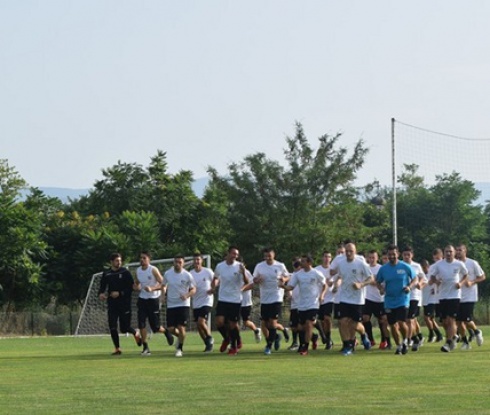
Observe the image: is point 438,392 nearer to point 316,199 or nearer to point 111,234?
point 111,234

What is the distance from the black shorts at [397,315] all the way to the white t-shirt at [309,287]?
1.45m

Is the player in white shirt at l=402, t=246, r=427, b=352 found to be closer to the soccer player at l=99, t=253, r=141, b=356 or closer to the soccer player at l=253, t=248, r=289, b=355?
the soccer player at l=253, t=248, r=289, b=355

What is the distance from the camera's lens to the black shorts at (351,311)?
2598 centimetres

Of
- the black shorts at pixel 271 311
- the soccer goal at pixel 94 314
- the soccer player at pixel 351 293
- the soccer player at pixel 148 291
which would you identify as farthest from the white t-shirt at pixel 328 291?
the soccer goal at pixel 94 314

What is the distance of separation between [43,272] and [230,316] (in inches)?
1190

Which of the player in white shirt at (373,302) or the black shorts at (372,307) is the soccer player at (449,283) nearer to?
the player in white shirt at (373,302)

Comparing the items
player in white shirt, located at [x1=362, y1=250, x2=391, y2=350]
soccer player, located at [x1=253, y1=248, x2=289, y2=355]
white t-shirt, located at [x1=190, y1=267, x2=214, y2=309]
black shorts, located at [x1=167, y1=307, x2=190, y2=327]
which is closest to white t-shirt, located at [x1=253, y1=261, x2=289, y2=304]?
soccer player, located at [x1=253, y1=248, x2=289, y2=355]

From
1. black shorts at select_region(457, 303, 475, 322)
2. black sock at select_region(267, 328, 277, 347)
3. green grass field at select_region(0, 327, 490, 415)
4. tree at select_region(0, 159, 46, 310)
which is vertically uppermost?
tree at select_region(0, 159, 46, 310)

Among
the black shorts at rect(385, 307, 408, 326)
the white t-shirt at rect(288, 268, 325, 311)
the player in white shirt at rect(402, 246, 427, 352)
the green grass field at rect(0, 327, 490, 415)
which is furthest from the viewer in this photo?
the player in white shirt at rect(402, 246, 427, 352)

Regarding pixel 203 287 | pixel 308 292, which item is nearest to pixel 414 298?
pixel 308 292

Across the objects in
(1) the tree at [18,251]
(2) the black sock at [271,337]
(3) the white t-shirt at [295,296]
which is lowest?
(2) the black sock at [271,337]

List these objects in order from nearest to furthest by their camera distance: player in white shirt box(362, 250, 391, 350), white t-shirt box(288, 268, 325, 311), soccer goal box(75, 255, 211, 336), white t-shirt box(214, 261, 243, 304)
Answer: white t-shirt box(288, 268, 325, 311), white t-shirt box(214, 261, 243, 304), player in white shirt box(362, 250, 391, 350), soccer goal box(75, 255, 211, 336)

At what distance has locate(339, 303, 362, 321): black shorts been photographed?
2598 cm

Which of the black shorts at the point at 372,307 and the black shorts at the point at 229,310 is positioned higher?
the black shorts at the point at 372,307
